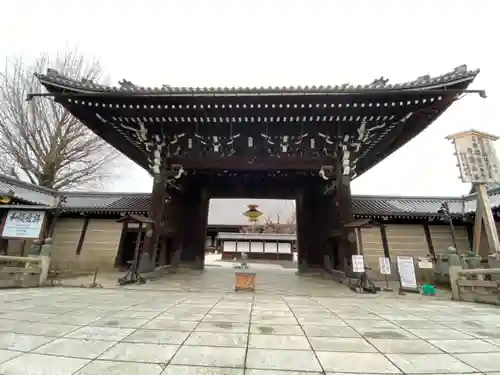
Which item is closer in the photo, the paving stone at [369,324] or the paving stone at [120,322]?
the paving stone at [120,322]

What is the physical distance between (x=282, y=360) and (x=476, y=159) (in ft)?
34.7

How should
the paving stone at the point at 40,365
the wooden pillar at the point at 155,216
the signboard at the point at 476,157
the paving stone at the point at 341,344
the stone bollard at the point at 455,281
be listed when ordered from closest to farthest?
the paving stone at the point at 40,365
the paving stone at the point at 341,344
the stone bollard at the point at 455,281
the signboard at the point at 476,157
the wooden pillar at the point at 155,216

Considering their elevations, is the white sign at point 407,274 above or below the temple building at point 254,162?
below

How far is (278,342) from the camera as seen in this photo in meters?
3.11

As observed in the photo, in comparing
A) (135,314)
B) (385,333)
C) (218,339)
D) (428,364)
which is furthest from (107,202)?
(428,364)

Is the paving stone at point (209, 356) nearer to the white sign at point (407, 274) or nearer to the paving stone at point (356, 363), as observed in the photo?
the paving stone at point (356, 363)

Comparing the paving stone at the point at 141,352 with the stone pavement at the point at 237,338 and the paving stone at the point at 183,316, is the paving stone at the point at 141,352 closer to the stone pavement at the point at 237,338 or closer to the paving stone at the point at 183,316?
the stone pavement at the point at 237,338

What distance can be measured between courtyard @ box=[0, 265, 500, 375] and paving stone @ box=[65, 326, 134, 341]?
0.04 ft

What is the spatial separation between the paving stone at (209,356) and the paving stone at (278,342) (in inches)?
10.4

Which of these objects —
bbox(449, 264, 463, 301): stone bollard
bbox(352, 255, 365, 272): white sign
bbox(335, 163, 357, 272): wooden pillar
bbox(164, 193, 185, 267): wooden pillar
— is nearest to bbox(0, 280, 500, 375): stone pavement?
bbox(449, 264, 463, 301): stone bollard

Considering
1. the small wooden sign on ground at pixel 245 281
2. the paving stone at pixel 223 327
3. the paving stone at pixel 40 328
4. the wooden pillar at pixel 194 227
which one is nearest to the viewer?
the paving stone at pixel 40 328

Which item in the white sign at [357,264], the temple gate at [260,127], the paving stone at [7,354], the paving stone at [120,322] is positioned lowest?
the paving stone at [120,322]

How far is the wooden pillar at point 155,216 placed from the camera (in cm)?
896

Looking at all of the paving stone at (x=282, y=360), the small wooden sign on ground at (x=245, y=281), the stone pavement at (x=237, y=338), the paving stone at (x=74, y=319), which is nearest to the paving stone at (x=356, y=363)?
the stone pavement at (x=237, y=338)
